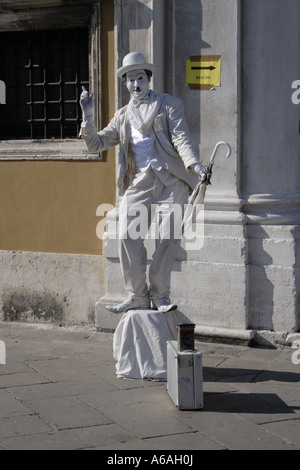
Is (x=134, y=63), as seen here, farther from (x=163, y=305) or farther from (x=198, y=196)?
(x=163, y=305)

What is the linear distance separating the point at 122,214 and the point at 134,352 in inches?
40.2

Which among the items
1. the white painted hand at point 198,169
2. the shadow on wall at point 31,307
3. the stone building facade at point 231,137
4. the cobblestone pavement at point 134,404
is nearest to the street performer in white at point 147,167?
the white painted hand at point 198,169

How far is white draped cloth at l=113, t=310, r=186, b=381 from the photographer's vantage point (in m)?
6.19

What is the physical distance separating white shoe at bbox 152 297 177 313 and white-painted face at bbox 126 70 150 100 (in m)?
1.50

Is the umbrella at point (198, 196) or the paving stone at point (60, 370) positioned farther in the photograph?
the paving stone at point (60, 370)

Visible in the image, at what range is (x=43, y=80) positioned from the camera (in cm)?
836

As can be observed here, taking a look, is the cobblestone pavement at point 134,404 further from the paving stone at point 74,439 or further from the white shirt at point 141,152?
the white shirt at point 141,152

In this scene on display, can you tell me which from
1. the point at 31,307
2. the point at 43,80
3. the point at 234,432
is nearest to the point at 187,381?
the point at 234,432

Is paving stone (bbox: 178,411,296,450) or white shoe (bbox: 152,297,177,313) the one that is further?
white shoe (bbox: 152,297,177,313)

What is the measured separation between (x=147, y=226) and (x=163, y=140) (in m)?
0.65

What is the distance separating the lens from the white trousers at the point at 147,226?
6246 mm

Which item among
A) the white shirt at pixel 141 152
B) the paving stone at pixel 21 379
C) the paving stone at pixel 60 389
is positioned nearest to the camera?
the paving stone at pixel 60 389

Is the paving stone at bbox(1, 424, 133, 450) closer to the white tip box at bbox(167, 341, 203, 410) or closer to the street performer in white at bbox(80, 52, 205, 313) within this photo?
the white tip box at bbox(167, 341, 203, 410)

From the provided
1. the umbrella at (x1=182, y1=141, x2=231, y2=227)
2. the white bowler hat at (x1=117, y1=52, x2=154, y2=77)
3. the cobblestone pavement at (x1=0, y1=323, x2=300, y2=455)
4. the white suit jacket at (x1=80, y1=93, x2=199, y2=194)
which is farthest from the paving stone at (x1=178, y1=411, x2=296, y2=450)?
the white bowler hat at (x1=117, y1=52, x2=154, y2=77)
